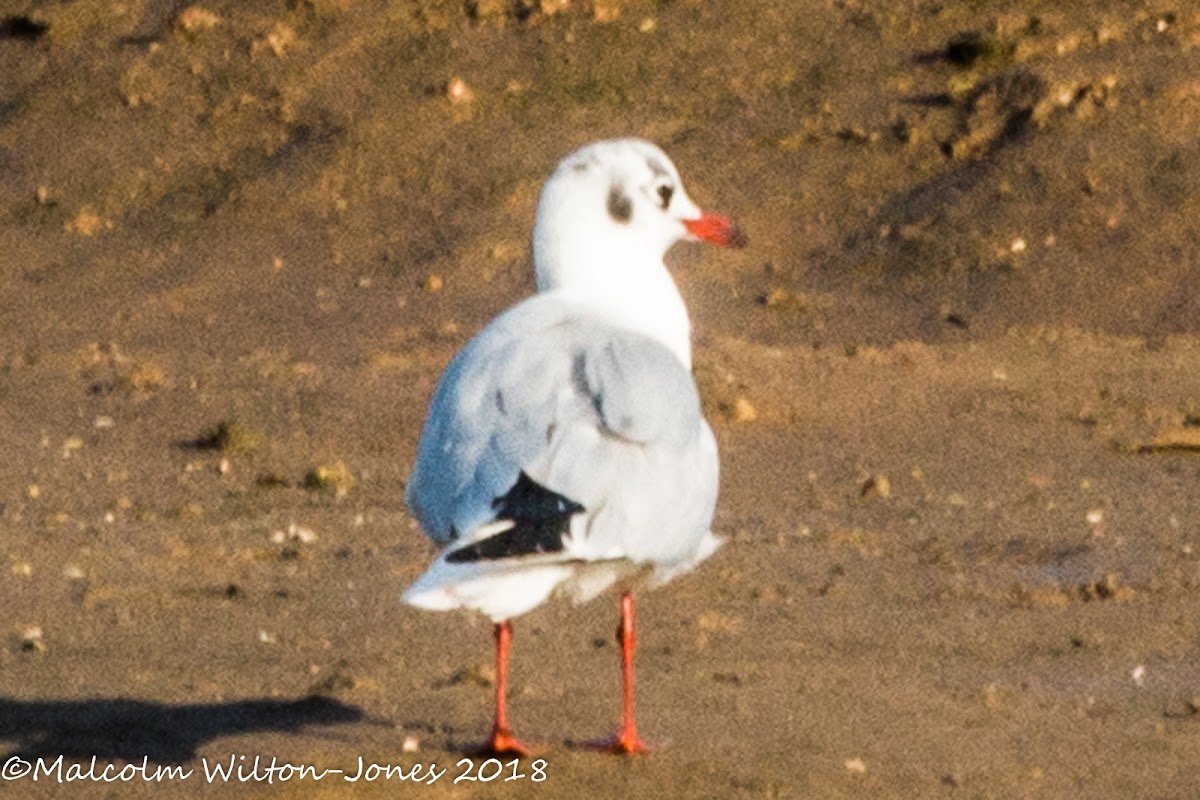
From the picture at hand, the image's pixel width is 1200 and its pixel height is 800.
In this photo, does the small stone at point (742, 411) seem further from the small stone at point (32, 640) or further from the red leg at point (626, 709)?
the red leg at point (626, 709)

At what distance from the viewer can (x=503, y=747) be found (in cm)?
588

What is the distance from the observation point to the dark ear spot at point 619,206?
22.1ft

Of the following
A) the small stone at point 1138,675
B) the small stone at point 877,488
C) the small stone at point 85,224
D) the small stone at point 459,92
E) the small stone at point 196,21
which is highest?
the small stone at point 196,21

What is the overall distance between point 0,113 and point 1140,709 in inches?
374

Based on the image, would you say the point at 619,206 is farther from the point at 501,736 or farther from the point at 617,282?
the point at 501,736

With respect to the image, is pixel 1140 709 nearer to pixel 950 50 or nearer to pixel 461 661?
pixel 461 661

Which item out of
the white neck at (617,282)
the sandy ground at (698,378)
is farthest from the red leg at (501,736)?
the white neck at (617,282)

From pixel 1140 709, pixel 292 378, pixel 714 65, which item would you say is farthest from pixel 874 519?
pixel 714 65

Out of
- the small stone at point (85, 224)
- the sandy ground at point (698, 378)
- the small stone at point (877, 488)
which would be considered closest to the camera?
the sandy ground at point (698, 378)

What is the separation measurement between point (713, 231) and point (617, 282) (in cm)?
63

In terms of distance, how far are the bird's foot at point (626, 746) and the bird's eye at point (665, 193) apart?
1.49 m

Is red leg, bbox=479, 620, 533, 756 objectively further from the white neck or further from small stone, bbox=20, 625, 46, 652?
small stone, bbox=20, 625, 46, 652

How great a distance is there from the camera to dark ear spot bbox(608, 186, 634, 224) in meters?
6.73

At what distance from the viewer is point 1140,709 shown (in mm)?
6664
